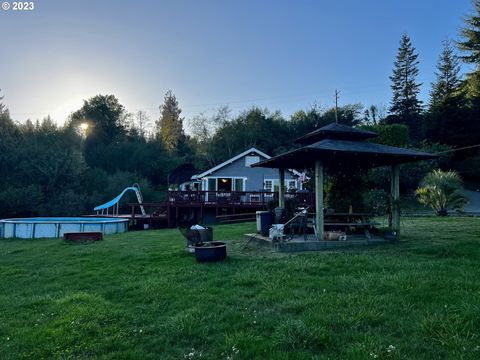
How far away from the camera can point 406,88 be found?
144ft

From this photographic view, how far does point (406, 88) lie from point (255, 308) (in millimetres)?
46026

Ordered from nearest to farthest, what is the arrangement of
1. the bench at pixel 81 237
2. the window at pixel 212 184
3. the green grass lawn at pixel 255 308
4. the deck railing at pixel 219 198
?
the green grass lawn at pixel 255 308, the bench at pixel 81 237, the deck railing at pixel 219 198, the window at pixel 212 184

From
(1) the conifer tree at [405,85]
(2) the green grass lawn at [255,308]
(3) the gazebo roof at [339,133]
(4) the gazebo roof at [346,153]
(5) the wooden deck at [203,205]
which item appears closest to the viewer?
(2) the green grass lawn at [255,308]

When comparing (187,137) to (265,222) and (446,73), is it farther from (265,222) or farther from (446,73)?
(265,222)

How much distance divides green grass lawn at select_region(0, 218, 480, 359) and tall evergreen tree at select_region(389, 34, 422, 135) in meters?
38.6

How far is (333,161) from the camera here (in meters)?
10.8

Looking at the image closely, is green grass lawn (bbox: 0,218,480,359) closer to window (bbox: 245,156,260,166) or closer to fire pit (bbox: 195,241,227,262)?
fire pit (bbox: 195,241,227,262)

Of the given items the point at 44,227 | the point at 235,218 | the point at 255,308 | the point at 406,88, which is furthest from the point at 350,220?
the point at 406,88

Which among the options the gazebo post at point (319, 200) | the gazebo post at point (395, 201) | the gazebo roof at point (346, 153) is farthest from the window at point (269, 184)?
the gazebo post at point (319, 200)

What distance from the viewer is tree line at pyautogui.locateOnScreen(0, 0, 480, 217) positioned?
2658 centimetres

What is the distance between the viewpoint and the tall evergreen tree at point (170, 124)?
4936 cm

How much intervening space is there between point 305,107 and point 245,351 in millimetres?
43612

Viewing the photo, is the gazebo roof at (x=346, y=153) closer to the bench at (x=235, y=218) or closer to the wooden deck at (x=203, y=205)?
the bench at (x=235, y=218)

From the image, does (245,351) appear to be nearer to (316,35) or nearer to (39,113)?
(316,35)
